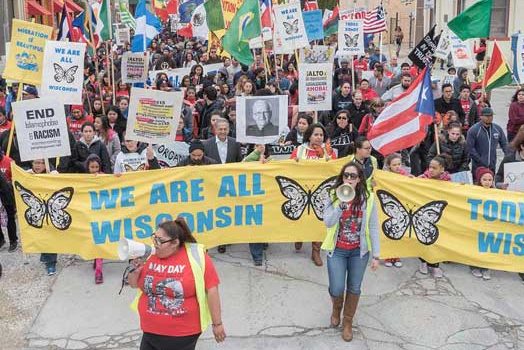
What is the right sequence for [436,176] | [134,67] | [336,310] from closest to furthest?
1. [336,310]
2. [436,176]
3. [134,67]

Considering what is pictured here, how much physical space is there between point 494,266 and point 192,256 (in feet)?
12.9

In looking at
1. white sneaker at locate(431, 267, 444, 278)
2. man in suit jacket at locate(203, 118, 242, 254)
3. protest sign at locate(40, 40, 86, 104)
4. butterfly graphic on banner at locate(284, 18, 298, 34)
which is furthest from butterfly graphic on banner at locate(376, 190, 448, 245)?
butterfly graphic on banner at locate(284, 18, 298, 34)

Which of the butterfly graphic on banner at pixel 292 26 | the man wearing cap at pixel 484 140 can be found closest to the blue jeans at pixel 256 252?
the man wearing cap at pixel 484 140

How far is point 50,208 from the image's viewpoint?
6844 millimetres

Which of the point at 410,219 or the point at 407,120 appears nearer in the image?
the point at 410,219

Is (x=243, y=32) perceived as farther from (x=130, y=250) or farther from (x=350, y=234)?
(x=130, y=250)

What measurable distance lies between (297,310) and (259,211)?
137cm

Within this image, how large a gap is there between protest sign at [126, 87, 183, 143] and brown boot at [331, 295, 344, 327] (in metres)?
2.90

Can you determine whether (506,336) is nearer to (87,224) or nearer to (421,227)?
(421,227)

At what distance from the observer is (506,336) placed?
18.6ft

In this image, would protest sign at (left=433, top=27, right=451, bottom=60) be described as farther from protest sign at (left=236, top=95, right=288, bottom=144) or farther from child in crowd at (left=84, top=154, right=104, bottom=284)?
child in crowd at (left=84, top=154, right=104, bottom=284)

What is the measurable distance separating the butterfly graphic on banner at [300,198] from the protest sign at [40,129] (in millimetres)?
2561

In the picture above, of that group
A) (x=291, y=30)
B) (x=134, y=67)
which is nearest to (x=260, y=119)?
(x=291, y=30)

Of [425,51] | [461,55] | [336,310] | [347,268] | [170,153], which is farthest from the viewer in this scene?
[461,55]
